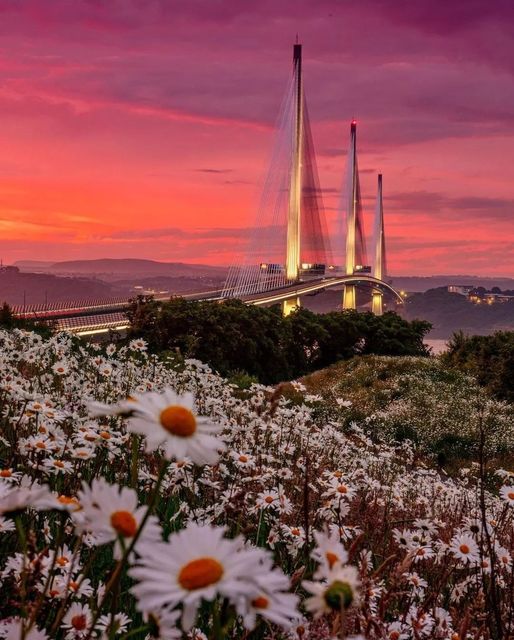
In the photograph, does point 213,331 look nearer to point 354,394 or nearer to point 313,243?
point 354,394

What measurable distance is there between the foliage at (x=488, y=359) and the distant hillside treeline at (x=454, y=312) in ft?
327

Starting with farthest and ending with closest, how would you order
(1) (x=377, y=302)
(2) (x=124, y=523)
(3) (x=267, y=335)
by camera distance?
(1) (x=377, y=302) → (3) (x=267, y=335) → (2) (x=124, y=523)

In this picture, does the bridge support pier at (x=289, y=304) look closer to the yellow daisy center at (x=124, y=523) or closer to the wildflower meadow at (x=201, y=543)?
the wildflower meadow at (x=201, y=543)

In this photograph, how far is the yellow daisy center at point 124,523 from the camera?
89 cm

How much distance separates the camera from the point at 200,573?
0.75 m

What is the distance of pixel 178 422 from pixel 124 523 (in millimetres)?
154

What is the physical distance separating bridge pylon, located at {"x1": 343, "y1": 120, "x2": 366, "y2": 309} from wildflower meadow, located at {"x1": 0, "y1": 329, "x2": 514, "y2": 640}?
204 ft

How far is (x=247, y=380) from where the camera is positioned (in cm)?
1725

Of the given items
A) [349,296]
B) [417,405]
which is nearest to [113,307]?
[417,405]

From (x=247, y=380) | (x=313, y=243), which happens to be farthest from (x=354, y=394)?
(x=313, y=243)

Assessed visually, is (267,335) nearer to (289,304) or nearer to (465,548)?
(289,304)

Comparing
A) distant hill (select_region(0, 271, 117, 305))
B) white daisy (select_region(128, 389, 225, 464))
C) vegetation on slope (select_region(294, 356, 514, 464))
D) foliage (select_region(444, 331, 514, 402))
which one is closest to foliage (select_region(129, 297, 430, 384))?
vegetation on slope (select_region(294, 356, 514, 464))

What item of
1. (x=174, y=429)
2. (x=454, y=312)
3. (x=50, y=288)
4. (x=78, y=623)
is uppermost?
(x=174, y=429)

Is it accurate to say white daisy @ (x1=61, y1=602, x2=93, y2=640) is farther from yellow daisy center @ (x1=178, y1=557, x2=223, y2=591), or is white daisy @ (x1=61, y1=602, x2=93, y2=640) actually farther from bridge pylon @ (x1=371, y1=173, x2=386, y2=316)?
bridge pylon @ (x1=371, y1=173, x2=386, y2=316)
